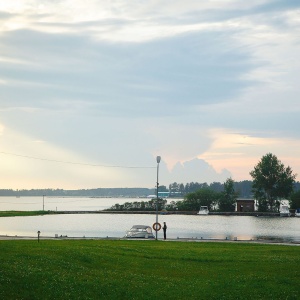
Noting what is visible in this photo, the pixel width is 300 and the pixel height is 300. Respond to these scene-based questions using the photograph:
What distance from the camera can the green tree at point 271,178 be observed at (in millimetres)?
162375

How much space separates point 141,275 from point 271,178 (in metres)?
138

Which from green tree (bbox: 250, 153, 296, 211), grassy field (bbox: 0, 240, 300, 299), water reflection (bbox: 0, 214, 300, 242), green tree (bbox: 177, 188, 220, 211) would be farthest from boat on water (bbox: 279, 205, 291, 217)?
grassy field (bbox: 0, 240, 300, 299)

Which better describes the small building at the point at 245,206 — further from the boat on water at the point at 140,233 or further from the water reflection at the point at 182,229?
the boat on water at the point at 140,233

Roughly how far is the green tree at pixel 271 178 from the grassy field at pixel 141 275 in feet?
419

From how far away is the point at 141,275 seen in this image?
1136 inches

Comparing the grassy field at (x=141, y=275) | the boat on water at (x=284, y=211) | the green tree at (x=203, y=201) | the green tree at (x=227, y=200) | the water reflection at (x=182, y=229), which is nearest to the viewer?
the grassy field at (x=141, y=275)

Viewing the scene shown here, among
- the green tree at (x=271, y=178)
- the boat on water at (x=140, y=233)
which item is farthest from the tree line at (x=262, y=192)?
the boat on water at (x=140, y=233)

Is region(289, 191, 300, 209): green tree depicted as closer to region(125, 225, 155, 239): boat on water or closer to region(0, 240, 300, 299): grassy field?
region(125, 225, 155, 239): boat on water

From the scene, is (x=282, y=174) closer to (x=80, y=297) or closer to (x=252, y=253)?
(x=252, y=253)

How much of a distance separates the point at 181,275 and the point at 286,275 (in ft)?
19.0

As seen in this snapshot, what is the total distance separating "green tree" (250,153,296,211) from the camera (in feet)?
533

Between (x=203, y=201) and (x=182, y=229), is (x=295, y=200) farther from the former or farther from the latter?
(x=182, y=229)

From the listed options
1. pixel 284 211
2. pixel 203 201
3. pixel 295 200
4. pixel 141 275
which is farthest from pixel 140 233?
pixel 295 200

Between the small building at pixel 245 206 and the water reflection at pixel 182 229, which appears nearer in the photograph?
the water reflection at pixel 182 229
